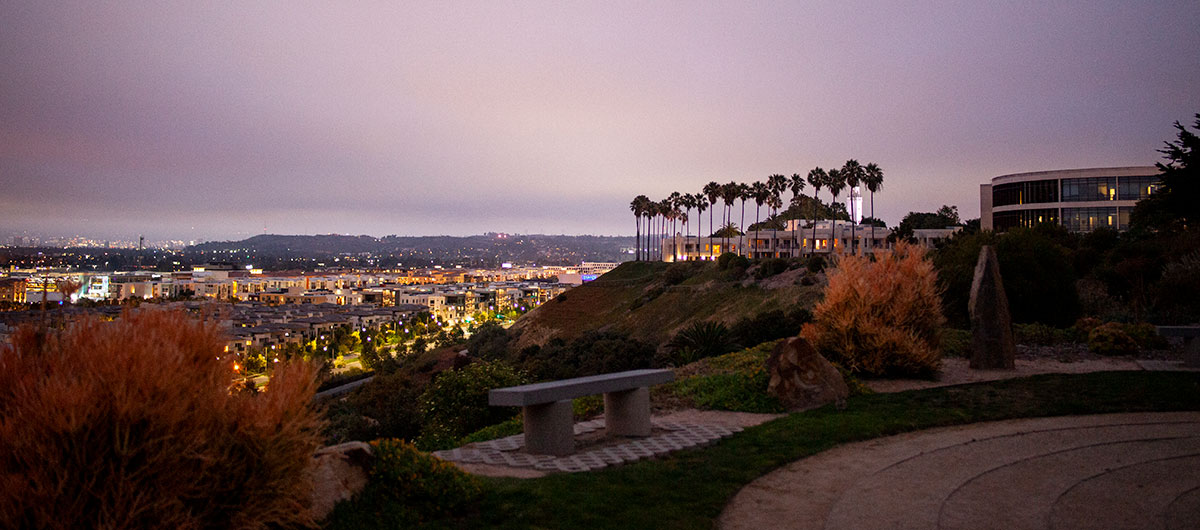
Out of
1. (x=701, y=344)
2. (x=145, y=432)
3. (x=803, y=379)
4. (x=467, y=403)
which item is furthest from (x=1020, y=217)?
(x=145, y=432)

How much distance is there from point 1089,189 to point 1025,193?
210 inches

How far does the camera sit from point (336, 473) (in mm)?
6055

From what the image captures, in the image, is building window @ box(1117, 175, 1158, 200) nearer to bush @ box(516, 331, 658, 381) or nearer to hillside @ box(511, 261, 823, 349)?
hillside @ box(511, 261, 823, 349)

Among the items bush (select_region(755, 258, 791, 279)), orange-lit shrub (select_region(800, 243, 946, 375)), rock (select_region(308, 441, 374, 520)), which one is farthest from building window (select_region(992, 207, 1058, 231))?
rock (select_region(308, 441, 374, 520))

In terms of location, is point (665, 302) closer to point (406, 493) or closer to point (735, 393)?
point (735, 393)

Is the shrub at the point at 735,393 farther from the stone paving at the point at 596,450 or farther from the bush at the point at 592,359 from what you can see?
the bush at the point at 592,359

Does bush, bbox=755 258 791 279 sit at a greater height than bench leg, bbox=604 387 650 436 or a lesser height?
greater

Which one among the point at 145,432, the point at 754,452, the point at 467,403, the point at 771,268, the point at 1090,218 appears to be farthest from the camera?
the point at 1090,218

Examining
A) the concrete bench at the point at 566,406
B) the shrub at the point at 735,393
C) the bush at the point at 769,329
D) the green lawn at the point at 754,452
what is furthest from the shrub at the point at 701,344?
the concrete bench at the point at 566,406

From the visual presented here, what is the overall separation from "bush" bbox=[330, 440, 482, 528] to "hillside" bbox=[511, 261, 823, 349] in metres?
34.2

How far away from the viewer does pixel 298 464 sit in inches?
206

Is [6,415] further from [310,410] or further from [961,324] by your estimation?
[961,324]

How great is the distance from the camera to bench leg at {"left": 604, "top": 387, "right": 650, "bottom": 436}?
10.4m

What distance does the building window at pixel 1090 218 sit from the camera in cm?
6894
